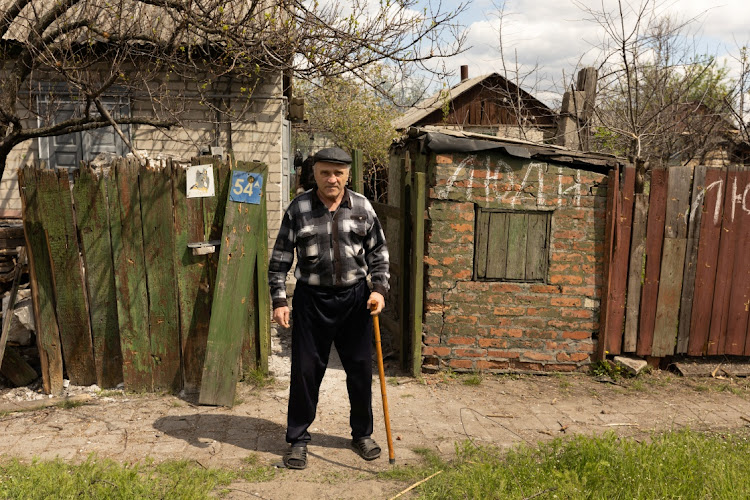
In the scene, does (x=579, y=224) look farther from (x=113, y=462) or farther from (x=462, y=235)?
(x=113, y=462)

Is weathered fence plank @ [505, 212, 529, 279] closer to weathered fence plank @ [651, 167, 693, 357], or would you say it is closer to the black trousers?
weathered fence plank @ [651, 167, 693, 357]

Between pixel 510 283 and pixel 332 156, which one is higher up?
pixel 332 156

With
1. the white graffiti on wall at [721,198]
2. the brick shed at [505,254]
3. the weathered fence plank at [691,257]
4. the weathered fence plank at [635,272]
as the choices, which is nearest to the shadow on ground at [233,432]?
the brick shed at [505,254]

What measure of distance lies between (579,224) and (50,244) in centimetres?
452

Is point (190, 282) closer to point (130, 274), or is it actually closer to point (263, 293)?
point (130, 274)

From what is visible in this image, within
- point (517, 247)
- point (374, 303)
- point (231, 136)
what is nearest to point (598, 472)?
point (374, 303)

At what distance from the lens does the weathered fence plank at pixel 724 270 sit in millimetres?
5285

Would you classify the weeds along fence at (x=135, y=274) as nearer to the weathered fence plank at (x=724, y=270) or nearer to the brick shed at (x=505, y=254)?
the brick shed at (x=505, y=254)

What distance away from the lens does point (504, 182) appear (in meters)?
5.18

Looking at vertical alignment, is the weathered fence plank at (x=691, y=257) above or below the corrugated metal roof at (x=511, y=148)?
below

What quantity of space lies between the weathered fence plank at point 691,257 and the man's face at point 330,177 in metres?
3.54

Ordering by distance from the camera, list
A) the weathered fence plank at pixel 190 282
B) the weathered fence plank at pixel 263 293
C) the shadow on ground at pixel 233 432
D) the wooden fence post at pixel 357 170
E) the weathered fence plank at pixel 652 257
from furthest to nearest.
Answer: the wooden fence post at pixel 357 170 → the weathered fence plank at pixel 652 257 → the weathered fence plank at pixel 263 293 → the weathered fence plank at pixel 190 282 → the shadow on ground at pixel 233 432

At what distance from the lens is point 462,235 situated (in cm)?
522

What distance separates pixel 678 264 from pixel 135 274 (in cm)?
482
